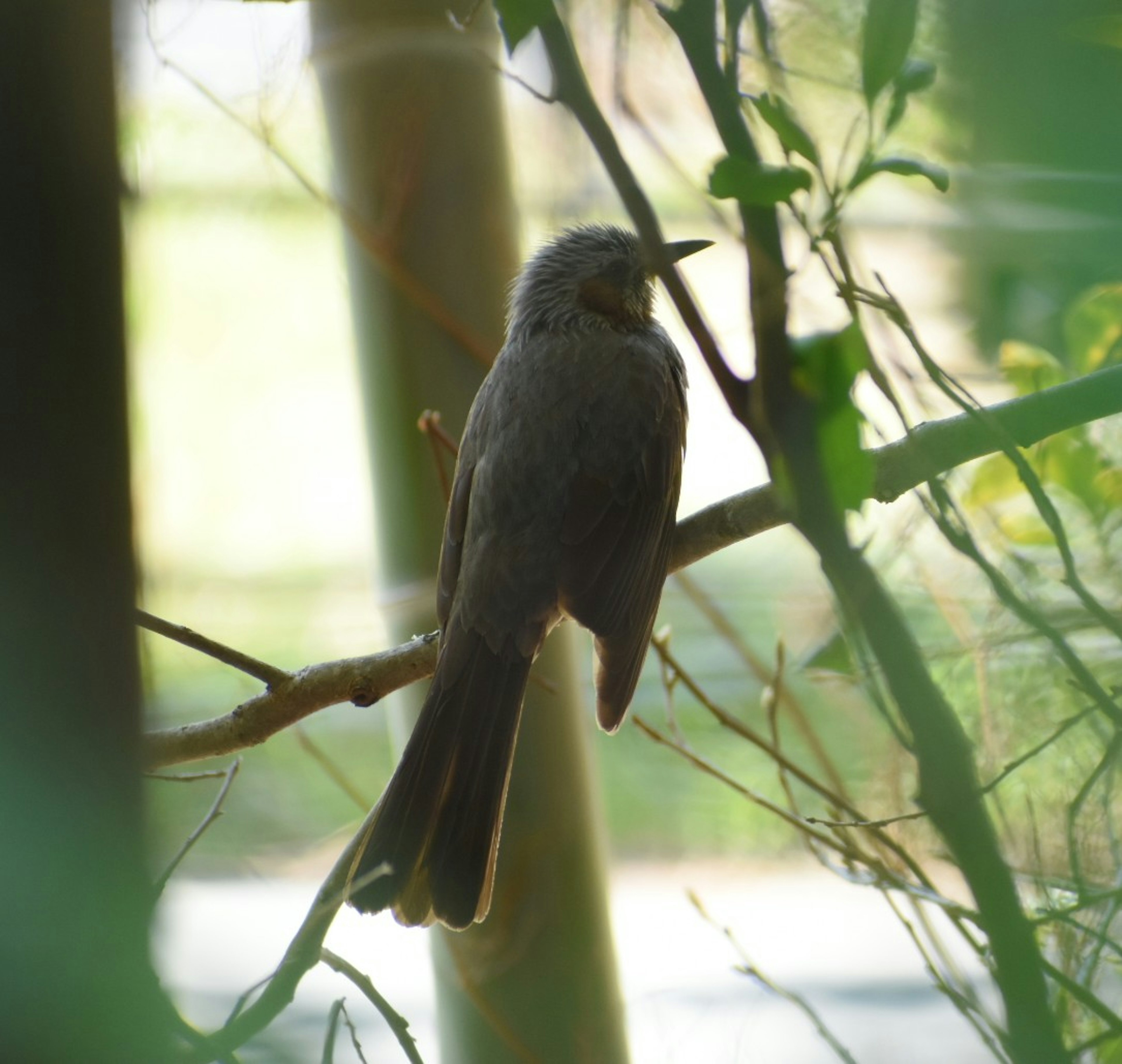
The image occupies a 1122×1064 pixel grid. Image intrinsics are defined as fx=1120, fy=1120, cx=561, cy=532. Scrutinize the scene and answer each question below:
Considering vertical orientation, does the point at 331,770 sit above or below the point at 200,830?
above

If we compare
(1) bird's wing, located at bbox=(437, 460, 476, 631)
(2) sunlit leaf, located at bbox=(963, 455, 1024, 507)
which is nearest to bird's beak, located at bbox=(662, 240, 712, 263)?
(1) bird's wing, located at bbox=(437, 460, 476, 631)

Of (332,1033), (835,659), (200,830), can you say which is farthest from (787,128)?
(200,830)

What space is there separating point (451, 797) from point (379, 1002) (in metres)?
0.65

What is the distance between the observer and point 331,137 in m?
2.20

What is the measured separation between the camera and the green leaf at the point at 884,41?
25.7 inches

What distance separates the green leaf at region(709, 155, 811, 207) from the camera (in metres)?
0.57

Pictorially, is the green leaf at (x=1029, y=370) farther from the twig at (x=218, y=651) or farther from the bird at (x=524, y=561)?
the twig at (x=218, y=651)

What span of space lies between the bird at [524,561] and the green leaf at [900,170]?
124cm

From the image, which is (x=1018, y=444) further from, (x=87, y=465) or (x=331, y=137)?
(x=331, y=137)

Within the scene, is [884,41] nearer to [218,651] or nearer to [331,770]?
[218,651]

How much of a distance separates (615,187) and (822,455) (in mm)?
167

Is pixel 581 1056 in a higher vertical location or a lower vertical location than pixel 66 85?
lower

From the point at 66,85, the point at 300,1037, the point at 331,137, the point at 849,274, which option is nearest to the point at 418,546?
the point at 331,137

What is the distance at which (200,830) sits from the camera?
135 centimetres
